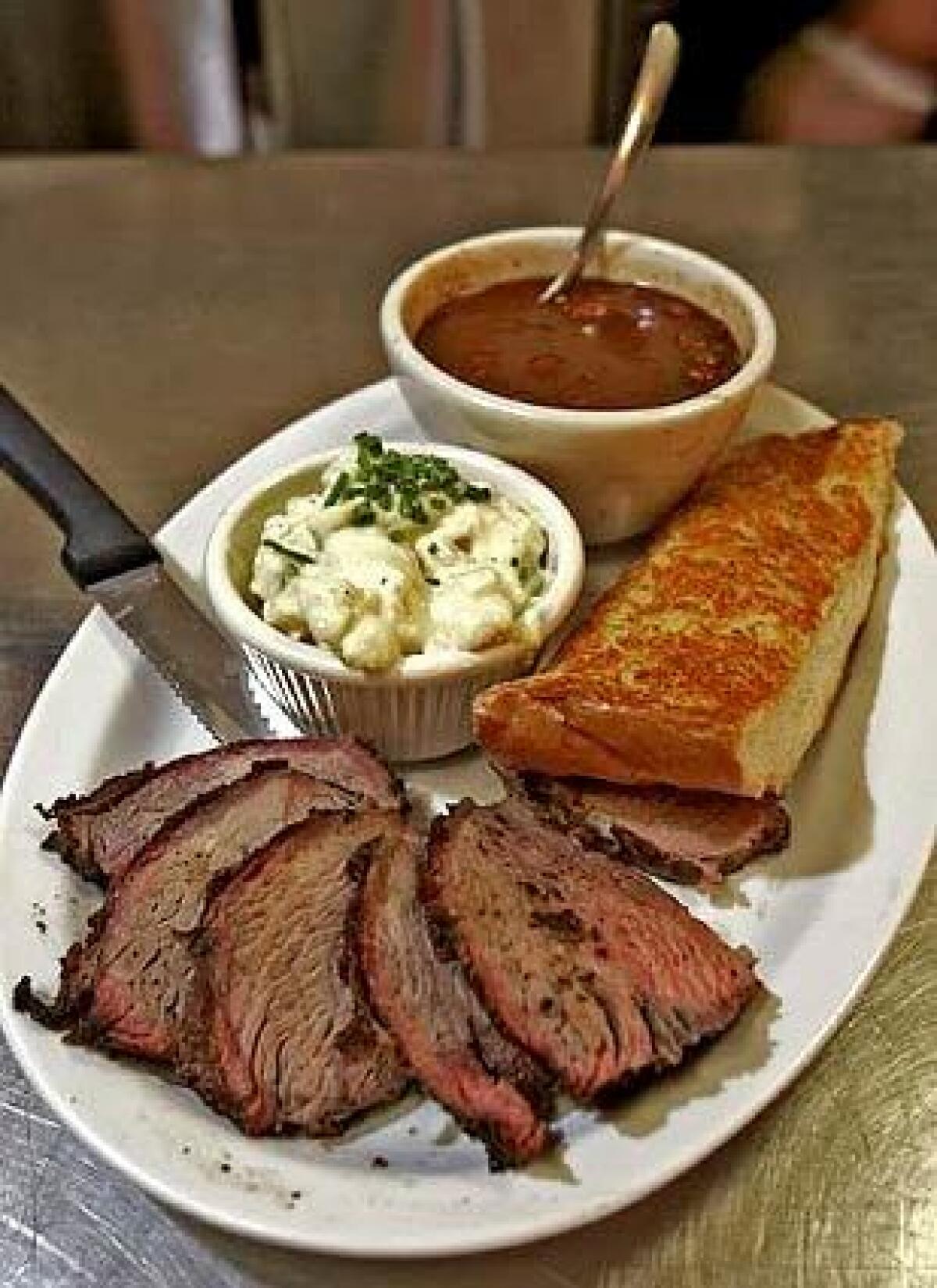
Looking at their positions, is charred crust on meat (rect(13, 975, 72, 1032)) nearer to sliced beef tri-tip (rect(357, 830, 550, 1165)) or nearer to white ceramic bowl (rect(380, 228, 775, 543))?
sliced beef tri-tip (rect(357, 830, 550, 1165))

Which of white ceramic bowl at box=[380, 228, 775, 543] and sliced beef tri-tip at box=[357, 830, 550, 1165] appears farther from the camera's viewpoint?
white ceramic bowl at box=[380, 228, 775, 543]

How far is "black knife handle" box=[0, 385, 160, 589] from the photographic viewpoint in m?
1.96

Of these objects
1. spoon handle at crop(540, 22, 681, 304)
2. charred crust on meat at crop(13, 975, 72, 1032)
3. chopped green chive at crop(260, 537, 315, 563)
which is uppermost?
spoon handle at crop(540, 22, 681, 304)

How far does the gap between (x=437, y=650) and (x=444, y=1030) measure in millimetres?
421

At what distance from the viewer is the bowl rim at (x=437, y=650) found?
1.75m

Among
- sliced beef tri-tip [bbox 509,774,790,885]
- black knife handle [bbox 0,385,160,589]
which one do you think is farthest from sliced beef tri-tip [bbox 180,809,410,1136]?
black knife handle [bbox 0,385,160,589]

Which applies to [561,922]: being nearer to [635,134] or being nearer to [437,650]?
[437,650]

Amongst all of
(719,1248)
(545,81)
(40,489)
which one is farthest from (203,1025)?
(545,81)

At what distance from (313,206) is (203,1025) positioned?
1.90 m

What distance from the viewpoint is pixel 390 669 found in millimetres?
1746

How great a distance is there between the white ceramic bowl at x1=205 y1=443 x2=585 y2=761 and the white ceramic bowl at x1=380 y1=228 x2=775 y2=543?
0.07 metres

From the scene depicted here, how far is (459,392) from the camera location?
6.62 feet

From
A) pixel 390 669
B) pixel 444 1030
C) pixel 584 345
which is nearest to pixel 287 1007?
pixel 444 1030

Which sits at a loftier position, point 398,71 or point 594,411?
point 594,411
